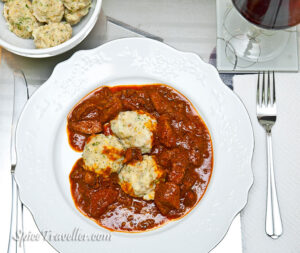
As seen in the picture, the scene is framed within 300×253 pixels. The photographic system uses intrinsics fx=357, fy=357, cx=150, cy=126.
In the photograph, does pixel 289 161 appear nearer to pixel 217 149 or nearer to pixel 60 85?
pixel 217 149

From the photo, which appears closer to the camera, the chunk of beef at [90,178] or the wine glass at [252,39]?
the chunk of beef at [90,178]

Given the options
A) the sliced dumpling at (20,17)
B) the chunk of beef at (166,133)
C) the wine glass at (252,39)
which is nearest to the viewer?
the chunk of beef at (166,133)

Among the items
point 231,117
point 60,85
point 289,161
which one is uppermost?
point 60,85

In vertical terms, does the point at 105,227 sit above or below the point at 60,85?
below

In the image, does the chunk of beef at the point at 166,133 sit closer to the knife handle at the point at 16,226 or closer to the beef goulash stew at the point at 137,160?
the beef goulash stew at the point at 137,160

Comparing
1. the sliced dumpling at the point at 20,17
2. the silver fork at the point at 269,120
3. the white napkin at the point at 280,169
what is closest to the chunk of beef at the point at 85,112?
the sliced dumpling at the point at 20,17

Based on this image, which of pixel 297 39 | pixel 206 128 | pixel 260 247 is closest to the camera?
pixel 260 247

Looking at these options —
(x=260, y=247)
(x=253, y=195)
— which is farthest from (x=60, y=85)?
(x=260, y=247)
